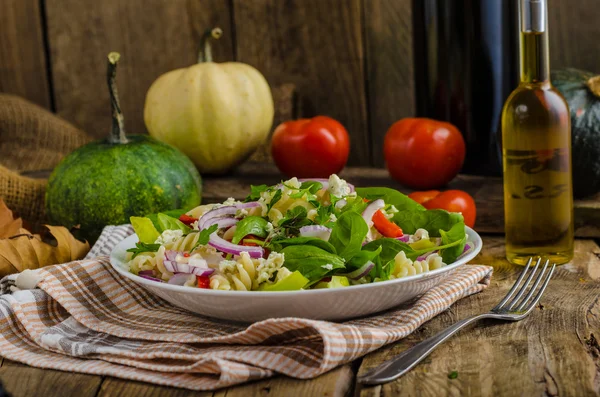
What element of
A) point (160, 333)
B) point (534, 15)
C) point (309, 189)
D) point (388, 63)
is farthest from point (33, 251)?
point (388, 63)

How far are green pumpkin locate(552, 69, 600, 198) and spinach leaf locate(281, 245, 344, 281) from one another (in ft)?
2.99

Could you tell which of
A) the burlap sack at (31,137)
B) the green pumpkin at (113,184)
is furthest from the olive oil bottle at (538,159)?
the burlap sack at (31,137)

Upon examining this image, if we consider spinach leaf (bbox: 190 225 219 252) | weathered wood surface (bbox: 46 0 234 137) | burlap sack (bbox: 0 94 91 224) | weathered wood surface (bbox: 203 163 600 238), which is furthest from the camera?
weathered wood surface (bbox: 46 0 234 137)

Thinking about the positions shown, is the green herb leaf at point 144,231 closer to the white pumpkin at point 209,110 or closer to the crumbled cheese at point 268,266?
the crumbled cheese at point 268,266

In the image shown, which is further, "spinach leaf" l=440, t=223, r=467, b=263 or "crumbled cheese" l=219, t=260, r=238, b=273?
"spinach leaf" l=440, t=223, r=467, b=263

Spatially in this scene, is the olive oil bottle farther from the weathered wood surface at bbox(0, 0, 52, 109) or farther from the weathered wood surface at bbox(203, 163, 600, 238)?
the weathered wood surface at bbox(0, 0, 52, 109)

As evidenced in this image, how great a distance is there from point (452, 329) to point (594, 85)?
1.01 meters

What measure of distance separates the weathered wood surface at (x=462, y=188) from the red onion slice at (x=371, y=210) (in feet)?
2.04

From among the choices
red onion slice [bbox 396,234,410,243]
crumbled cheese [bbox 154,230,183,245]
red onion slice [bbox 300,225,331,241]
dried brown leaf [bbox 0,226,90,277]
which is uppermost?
red onion slice [bbox 300,225,331,241]

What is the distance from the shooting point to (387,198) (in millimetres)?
1479

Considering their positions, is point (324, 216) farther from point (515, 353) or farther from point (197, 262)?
point (515, 353)

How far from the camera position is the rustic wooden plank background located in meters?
2.58

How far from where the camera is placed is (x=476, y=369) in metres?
1.07

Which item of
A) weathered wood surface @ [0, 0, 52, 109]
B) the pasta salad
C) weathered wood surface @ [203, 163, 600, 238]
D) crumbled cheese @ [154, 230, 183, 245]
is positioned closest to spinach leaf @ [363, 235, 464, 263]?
the pasta salad
